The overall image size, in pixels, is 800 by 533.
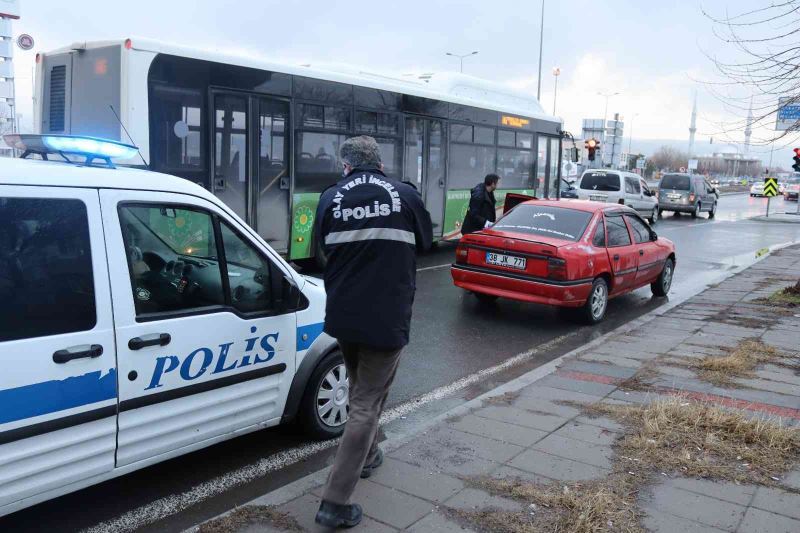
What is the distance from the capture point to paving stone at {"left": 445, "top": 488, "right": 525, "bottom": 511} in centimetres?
375

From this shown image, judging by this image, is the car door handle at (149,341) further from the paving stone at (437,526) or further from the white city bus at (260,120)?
the white city bus at (260,120)

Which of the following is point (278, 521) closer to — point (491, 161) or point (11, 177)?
point (11, 177)

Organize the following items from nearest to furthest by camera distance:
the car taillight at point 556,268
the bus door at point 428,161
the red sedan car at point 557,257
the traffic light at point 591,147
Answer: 1. the car taillight at point 556,268
2. the red sedan car at point 557,257
3. the bus door at point 428,161
4. the traffic light at point 591,147

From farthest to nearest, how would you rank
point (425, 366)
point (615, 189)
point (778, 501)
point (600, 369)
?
point (615, 189), point (425, 366), point (600, 369), point (778, 501)

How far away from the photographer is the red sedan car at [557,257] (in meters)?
8.59

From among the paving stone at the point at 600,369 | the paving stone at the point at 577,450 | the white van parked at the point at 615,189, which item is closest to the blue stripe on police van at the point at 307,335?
the paving stone at the point at 577,450

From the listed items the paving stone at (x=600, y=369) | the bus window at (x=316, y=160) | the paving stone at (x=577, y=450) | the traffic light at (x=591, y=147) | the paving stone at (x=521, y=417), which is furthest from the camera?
the traffic light at (x=591, y=147)

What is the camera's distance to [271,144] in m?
10.2

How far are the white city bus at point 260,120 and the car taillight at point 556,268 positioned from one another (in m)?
4.04

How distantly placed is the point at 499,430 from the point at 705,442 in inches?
51.8

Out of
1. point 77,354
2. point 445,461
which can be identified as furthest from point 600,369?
point 77,354

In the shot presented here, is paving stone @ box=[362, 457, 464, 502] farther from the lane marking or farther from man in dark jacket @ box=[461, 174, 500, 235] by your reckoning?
man in dark jacket @ box=[461, 174, 500, 235]

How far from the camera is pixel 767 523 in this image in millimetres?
3623

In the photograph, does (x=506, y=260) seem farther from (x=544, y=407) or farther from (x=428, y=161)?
(x=428, y=161)
